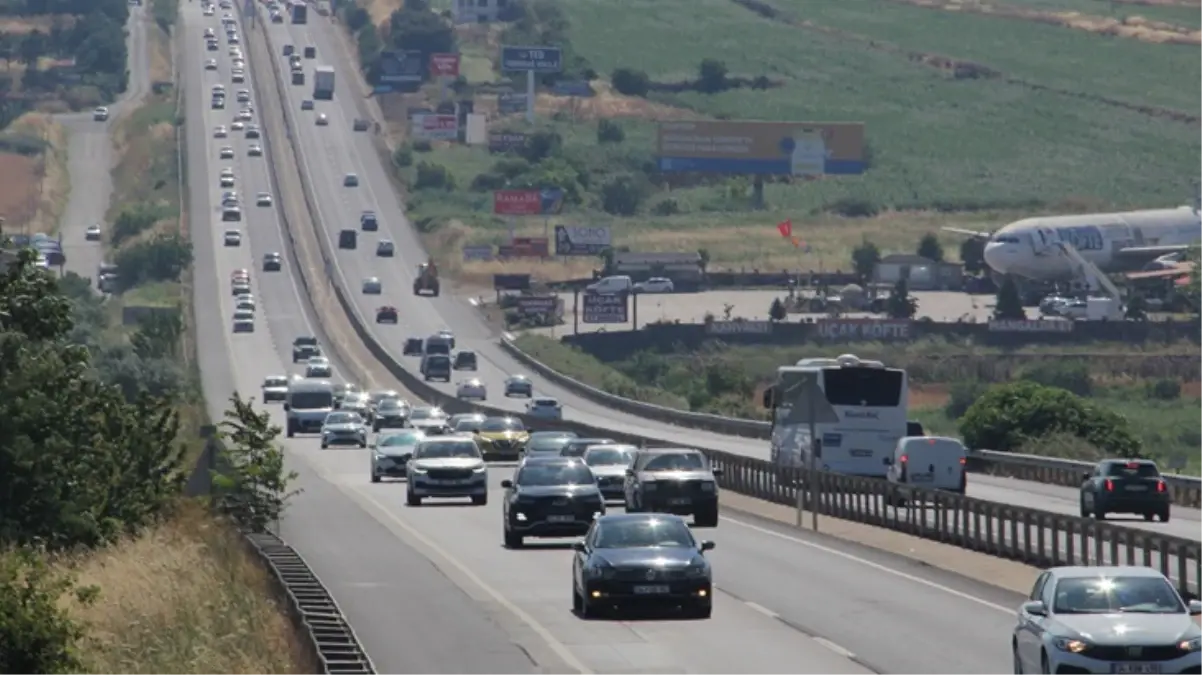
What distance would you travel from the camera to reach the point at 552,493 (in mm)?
39062

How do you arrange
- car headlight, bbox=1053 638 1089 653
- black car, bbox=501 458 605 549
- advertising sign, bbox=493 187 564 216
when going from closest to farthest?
car headlight, bbox=1053 638 1089 653 < black car, bbox=501 458 605 549 < advertising sign, bbox=493 187 564 216

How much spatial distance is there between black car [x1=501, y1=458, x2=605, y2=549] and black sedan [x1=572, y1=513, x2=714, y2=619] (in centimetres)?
979

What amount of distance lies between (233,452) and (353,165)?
5733 inches

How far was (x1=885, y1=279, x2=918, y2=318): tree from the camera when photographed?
135 meters

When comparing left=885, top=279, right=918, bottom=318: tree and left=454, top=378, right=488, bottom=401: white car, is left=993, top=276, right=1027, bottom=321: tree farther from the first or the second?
left=454, top=378, right=488, bottom=401: white car

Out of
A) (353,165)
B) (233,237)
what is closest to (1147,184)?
(353,165)

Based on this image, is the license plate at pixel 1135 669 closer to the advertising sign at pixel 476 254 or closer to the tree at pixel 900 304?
the tree at pixel 900 304

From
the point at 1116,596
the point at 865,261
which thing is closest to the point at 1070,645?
the point at 1116,596

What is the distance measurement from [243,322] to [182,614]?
98940 millimetres

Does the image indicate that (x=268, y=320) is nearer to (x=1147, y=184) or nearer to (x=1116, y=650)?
(x=1147, y=184)

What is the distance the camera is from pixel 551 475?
130 feet

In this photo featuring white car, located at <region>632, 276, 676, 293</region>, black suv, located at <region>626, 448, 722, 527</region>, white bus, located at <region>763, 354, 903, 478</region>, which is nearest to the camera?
black suv, located at <region>626, 448, 722, 527</region>

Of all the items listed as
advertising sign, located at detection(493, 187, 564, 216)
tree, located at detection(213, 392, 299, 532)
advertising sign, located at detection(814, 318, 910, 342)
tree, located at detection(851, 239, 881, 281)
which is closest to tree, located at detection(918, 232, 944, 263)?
tree, located at detection(851, 239, 881, 281)

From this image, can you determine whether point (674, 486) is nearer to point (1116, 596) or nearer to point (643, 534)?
point (643, 534)
